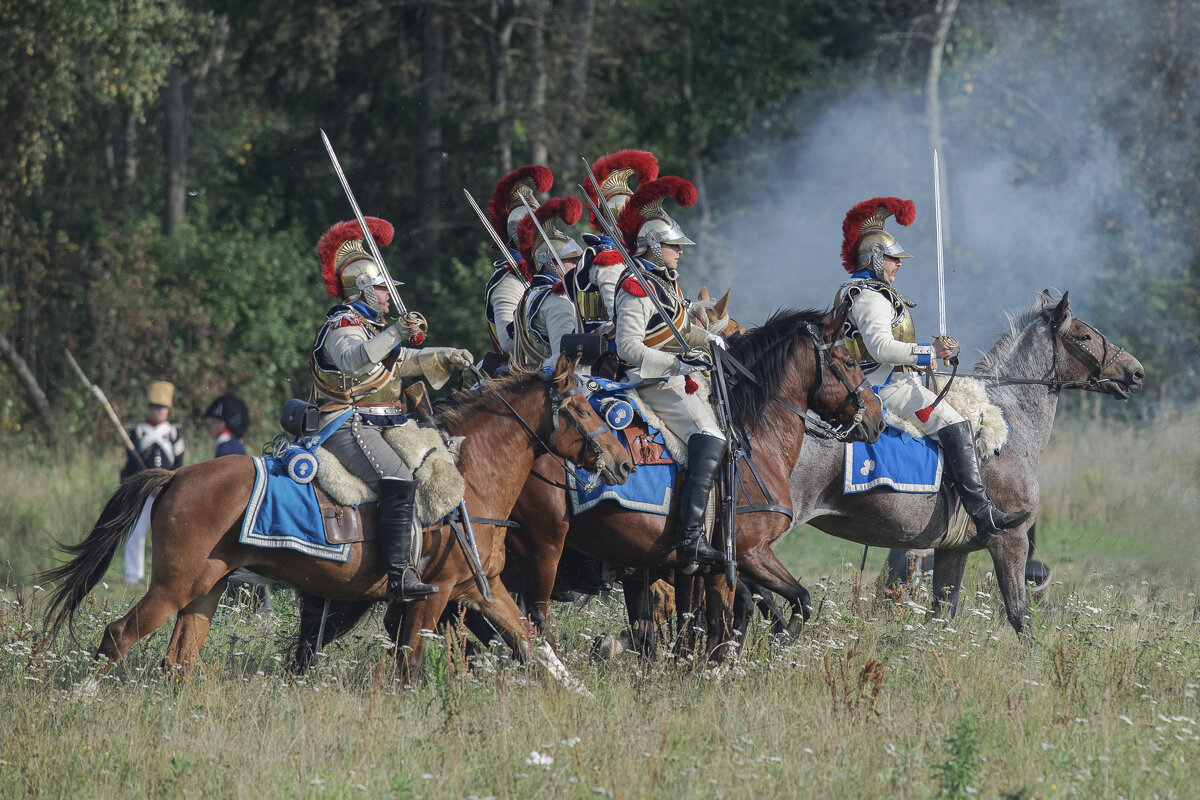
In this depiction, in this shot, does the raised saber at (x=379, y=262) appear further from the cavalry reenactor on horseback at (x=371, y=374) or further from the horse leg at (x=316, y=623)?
the horse leg at (x=316, y=623)

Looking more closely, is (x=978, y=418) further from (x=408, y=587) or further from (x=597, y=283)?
(x=408, y=587)

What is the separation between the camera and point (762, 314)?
73.4 ft

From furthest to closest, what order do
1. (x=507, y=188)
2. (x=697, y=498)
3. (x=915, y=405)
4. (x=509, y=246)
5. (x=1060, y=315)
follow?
(x=509, y=246), (x=507, y=188), (x=1060, y=315), (x=915, y=405), (x=697, y=498)

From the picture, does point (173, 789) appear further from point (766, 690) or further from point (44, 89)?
point (44, 89)

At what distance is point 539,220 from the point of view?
1027cm

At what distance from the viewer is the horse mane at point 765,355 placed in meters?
8.54

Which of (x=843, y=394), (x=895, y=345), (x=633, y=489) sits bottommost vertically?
(x=633, y=489)

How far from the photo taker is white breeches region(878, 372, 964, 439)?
359 inches

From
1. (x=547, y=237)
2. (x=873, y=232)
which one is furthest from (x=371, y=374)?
(x=873, y=232)

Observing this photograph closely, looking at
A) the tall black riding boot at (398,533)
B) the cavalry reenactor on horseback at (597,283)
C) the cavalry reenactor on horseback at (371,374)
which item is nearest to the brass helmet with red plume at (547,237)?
the cavalry reenactor on horseback at (597,283)

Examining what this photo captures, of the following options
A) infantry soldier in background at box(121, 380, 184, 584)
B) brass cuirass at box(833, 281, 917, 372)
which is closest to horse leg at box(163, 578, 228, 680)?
brass cuirass at box(833, 281, 917, 372)

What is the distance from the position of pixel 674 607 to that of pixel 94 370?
14.4 metres

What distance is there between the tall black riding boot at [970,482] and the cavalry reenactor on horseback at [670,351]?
171 cm

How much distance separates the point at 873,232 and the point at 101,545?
501 centimetres
